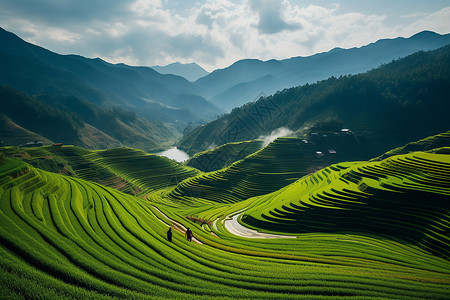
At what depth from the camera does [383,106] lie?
470 ft

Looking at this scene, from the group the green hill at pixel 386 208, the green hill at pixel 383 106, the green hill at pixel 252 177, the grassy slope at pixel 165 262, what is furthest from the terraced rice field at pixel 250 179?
the green hill at pixel 383 106

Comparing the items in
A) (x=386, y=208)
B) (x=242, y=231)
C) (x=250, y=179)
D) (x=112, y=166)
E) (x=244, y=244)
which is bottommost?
(x=112, y=166)

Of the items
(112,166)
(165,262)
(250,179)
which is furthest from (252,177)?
(165,262)

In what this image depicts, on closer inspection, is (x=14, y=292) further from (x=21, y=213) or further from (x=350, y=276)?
(x=350, y=276)

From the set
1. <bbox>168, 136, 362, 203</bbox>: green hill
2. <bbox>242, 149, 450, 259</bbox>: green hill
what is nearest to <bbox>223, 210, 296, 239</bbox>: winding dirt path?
<bbox>242, 149, 450, 259</bbox>: green hill

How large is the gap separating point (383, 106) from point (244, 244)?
15696 cm

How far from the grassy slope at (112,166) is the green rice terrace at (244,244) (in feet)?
152

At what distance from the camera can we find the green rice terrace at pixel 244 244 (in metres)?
12.6

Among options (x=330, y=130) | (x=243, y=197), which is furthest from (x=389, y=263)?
(x=330, y=130)

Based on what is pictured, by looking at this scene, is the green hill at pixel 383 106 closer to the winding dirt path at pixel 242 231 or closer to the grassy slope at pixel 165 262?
the winding dirt path at pixel 242 231

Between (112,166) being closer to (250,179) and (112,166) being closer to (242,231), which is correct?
(250,179)

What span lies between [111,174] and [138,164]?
12573 mm

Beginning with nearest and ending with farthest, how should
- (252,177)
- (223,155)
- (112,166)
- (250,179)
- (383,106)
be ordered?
(250,179) → (252,177) → (112,166) → (223,155) → (383,106)

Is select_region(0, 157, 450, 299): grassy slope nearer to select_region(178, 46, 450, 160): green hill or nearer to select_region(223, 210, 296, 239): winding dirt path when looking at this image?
select_region(223, 210, 296, 239): winding dirt path
